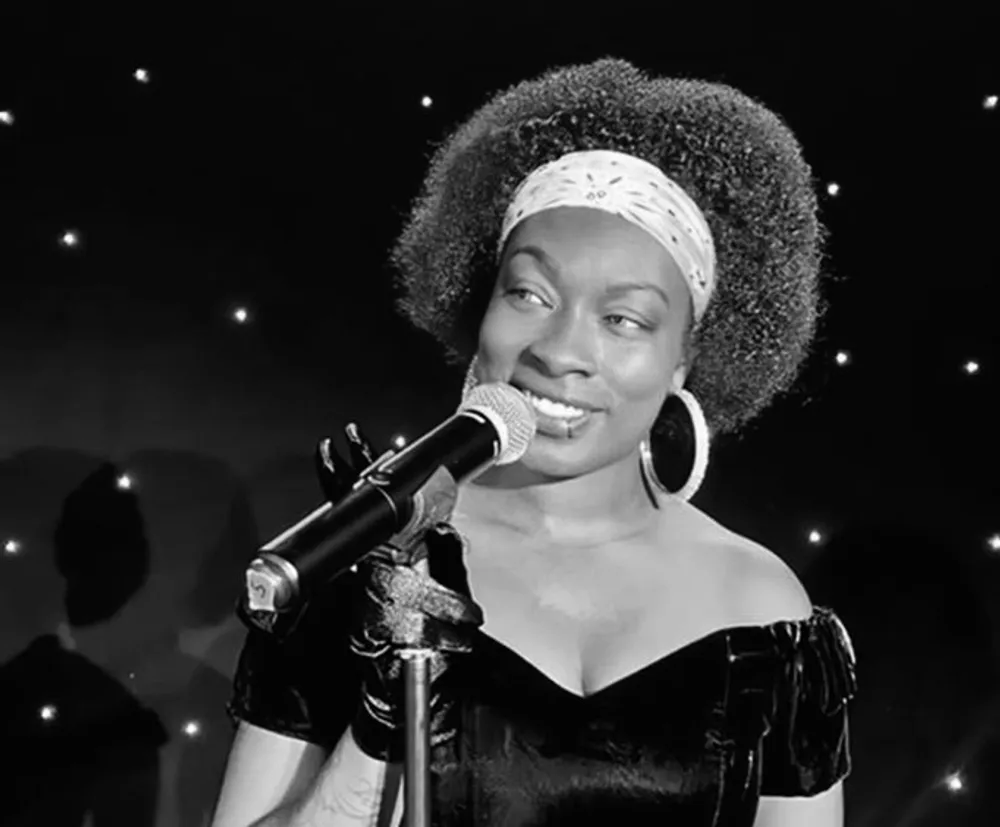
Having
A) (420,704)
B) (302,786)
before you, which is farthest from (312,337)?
(420,704)

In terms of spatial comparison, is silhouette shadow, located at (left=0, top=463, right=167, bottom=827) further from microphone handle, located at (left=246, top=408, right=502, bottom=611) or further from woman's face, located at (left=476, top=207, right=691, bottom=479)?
microphone handle, located at (left=246, top=408, right=502, bottom=611)

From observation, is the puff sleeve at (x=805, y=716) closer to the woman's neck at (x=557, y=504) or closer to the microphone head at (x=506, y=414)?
the woman's neck at (x=557, y=504)

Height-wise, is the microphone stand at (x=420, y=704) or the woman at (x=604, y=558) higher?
the woman at (x=604, y=558)

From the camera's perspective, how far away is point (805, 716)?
117 centimetres

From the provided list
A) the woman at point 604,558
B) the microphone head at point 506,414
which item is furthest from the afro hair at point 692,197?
the microphone head at point 506,414

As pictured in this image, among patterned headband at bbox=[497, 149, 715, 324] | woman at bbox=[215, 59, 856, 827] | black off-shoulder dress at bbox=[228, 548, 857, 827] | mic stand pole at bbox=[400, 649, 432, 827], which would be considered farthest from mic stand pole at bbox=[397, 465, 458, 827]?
patterned headband at bbox=[497, 149, 715, 324]

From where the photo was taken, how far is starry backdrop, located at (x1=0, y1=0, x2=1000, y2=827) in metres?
1.87

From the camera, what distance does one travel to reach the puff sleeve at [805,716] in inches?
45.4

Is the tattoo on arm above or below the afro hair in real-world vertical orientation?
below

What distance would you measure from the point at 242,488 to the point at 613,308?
0.99 meters

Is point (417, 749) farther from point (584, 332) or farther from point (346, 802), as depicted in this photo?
point (584, 332)

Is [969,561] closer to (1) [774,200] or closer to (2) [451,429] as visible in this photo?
(1) [774,200]

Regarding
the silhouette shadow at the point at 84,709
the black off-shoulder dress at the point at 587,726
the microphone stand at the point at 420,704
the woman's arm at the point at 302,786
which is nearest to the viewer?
the microphone stand at the point at 420,704

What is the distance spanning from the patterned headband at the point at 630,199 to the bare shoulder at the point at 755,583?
232mm
